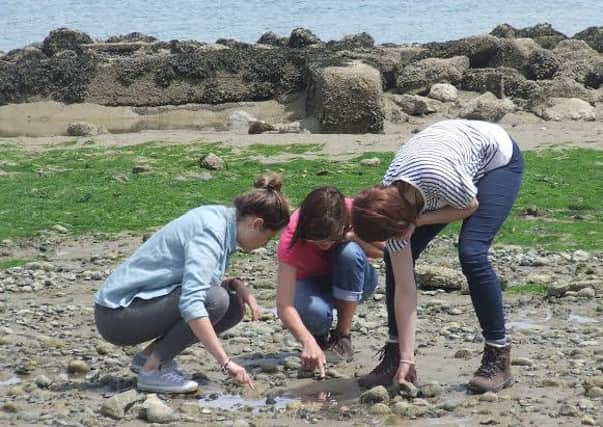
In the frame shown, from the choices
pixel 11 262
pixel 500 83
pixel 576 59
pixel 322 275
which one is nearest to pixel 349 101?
pixel 500 83

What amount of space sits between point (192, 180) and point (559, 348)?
6838mm

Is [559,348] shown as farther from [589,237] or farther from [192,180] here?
[192,180]

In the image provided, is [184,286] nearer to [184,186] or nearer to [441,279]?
[441,279]

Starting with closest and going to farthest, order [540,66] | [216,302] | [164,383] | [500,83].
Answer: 1. [216,302]
2. [164,383]
3. [500,83]
4. [540,66]

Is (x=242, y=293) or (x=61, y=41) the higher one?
(x=242, y=293)

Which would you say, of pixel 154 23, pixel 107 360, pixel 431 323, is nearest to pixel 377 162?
pixel 431 323

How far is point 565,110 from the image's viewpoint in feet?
59.4

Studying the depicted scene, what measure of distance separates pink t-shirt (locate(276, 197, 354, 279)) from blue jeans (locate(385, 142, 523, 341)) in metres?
0.51

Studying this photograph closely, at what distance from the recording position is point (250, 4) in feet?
169

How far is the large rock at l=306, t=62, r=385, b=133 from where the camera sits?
17.6m

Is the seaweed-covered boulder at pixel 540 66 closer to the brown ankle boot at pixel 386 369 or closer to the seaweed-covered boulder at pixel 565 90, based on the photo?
the seaweed-covered boulder at pixel 565 90

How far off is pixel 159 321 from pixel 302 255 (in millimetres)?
826

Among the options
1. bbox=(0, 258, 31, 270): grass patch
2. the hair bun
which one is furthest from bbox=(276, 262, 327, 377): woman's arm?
bbox=(0, 258, 31, 270): grass patch

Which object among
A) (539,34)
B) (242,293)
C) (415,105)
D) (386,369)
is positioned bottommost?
(415,105)
